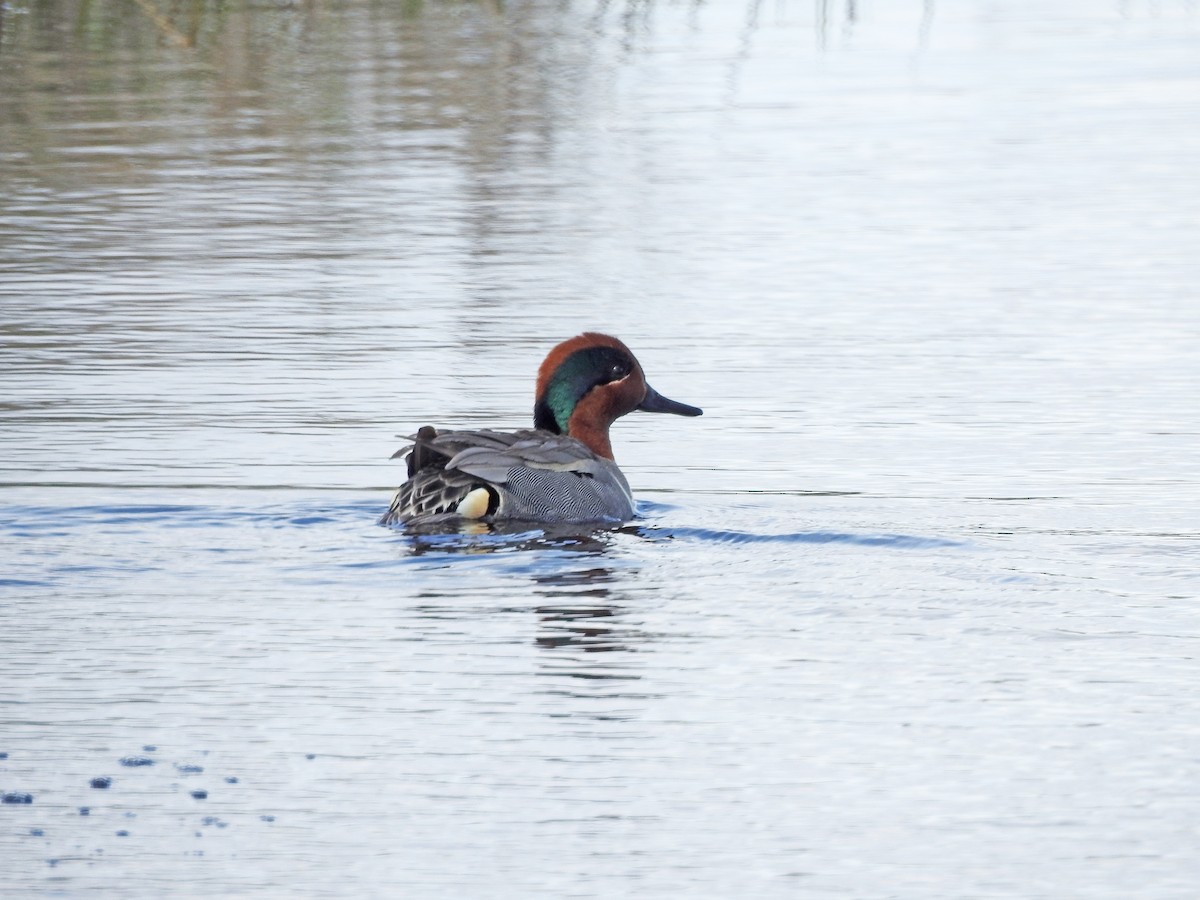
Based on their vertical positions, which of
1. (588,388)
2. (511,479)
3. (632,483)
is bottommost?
(632,483)

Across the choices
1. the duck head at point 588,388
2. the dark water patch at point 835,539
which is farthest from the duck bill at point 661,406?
the dark water patch at point 835,539

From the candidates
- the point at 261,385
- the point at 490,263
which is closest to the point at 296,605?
the point at 261,385

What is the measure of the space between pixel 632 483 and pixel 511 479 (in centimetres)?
112

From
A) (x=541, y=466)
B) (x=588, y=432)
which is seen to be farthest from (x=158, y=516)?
(x=588, y=432)

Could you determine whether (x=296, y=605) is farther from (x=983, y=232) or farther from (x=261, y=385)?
(x=983, y=232)

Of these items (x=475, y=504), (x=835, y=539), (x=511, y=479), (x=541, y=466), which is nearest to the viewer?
(x=835, y=539)

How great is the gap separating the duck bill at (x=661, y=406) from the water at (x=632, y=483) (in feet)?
0.79

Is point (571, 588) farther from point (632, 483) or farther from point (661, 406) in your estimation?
point (661, 406)

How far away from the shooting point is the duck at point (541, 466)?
29.5 feet

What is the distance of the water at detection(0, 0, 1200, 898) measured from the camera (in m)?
5.54

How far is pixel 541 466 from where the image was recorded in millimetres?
9305

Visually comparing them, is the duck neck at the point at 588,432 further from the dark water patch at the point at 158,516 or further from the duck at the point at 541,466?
the dark water patch at the point at 158,516

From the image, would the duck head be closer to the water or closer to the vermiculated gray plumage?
the water

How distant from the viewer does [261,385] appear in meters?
11.7
